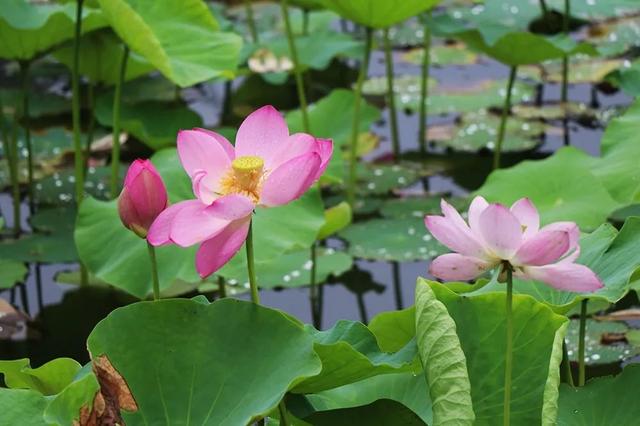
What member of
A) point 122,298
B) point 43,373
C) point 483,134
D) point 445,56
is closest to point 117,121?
point 122,298

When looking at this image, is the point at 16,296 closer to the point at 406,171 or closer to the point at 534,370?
the point at 406,171

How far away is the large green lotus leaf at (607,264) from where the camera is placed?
119 cm

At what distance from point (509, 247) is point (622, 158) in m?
1.00

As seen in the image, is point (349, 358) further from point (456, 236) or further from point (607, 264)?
point (607, 264)

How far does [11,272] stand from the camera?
2336 mm

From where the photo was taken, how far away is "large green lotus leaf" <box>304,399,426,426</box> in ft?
3.71

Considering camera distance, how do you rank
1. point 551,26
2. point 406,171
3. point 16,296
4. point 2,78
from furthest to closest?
point 2,78 < point 551,26 < point 406,171 < point 16,296

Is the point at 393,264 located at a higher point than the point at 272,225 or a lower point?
lower

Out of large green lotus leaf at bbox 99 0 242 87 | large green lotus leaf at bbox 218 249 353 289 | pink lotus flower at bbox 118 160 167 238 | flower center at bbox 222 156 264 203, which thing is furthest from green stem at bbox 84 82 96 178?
flower center at bbox 222 156 264 203

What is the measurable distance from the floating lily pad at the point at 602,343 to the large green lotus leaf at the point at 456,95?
1264mm

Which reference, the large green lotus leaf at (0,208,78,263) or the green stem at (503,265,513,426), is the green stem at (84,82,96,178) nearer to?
the large green lotus leaf at (0,208,78,263)

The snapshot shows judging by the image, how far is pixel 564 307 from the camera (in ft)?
4.00

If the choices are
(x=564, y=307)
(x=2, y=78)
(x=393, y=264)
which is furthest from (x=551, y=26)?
(x=564, y=307)

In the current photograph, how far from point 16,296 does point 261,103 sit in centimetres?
120
